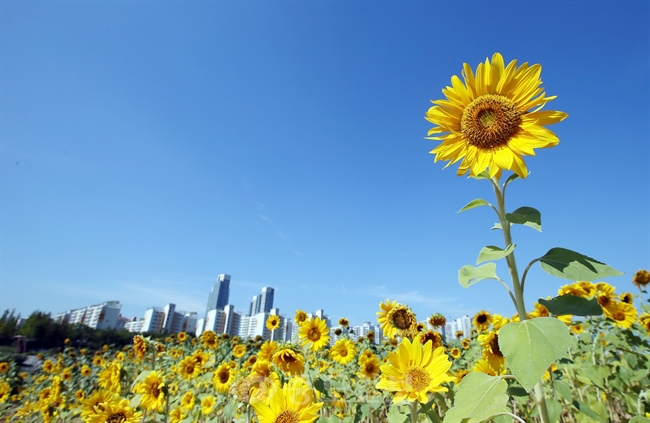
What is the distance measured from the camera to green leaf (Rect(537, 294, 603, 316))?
1.26m

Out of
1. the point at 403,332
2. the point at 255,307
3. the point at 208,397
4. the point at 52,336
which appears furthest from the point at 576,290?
the point at 255,307

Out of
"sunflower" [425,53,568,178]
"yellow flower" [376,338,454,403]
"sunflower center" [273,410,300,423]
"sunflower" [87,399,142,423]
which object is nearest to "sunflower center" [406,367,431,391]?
"yellow flower" [376,338,454,403]

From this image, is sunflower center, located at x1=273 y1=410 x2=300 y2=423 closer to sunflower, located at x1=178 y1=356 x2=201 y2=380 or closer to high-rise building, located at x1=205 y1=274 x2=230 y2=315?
sunflower, located at x1=178 y1=356 x2=201 y2=380

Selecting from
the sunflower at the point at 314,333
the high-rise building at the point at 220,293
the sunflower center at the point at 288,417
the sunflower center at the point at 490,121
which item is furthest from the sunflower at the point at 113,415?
the high-rise building at the point at 220,293

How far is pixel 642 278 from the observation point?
514cm

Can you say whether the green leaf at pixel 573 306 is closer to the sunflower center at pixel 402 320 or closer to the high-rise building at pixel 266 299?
the sunflower center at pixel 402 320

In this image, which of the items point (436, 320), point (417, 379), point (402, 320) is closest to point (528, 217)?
point (417, 379)

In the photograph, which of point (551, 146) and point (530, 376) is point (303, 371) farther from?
point (551, 146)

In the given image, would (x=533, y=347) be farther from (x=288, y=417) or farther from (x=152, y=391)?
(x=152, y=391)

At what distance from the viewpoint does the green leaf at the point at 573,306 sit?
1.26m

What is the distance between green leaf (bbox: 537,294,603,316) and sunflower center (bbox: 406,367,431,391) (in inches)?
35.5

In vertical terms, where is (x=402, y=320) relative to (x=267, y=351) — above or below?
above

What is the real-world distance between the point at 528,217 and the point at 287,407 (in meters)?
1.53

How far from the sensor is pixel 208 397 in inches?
197
